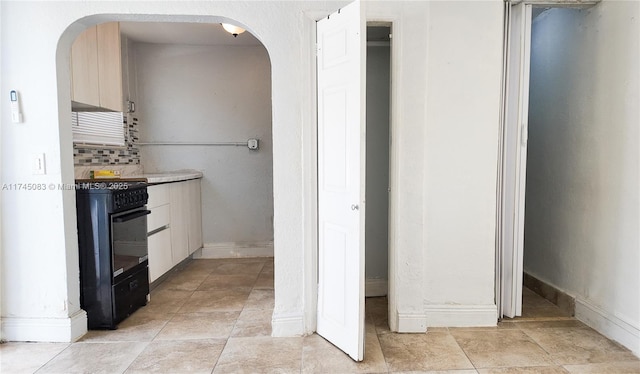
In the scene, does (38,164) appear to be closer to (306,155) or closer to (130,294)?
(130,294)

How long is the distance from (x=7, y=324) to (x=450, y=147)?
10.5ft

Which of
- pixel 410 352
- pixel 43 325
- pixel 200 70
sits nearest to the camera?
pixel 410 352

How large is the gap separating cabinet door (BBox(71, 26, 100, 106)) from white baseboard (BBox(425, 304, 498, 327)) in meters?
3.10

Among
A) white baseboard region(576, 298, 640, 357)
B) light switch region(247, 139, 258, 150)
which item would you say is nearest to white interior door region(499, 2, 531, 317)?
white baseboard region(576, 298, 640, 357)

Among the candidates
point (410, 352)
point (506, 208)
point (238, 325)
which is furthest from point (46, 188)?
point (506, 208)

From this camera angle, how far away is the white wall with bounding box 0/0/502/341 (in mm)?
2352

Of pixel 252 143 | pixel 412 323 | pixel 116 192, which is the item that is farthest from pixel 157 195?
pixel 412 323

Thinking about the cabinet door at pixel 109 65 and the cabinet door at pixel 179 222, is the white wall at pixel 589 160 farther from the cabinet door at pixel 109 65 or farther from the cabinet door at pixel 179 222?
the cabinet door at pixel 109 65

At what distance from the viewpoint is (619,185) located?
235cm

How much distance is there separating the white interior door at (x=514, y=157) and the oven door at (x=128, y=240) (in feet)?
9.02

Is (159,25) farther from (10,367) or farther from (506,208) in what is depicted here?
(506,208)

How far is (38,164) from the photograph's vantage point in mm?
2355

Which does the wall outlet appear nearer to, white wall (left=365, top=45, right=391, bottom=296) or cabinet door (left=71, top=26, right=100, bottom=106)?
cabinet door (left=71, top=26, right=100, bottom=106)

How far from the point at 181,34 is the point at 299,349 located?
354 centimetres
